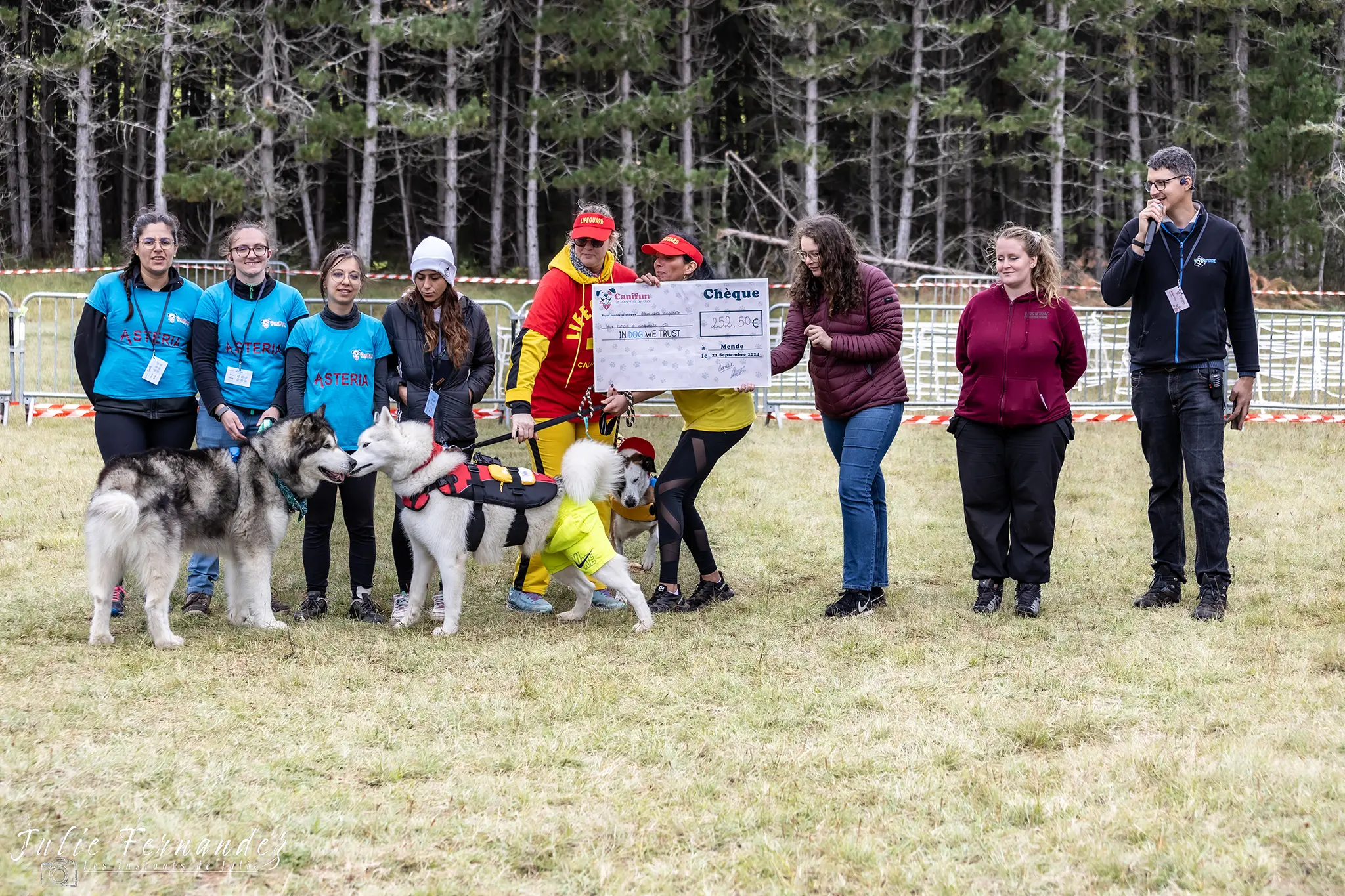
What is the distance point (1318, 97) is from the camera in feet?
79.2

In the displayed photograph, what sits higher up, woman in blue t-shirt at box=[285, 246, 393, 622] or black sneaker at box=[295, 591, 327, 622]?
woman in blue t-shirt at box=[285, 246, 393, 622]

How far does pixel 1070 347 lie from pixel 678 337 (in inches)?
76.6

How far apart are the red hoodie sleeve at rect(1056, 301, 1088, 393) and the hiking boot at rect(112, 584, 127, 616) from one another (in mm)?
4800

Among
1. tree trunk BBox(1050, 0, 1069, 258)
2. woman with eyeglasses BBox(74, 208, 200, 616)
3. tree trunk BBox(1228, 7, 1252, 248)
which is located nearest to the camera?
woman with eyeglasses BBox(74, 208, 200, 616)

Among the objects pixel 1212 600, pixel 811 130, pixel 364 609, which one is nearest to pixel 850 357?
pixel 1212 600

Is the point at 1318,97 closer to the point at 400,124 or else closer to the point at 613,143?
the point at 613,143

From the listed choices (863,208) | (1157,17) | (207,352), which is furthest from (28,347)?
(1157,17)

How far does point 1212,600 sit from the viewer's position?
569cm

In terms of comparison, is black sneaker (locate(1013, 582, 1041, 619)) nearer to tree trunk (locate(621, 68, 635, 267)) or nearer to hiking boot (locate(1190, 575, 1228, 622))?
hiking boot (locate(1190, 575, 1228, 622))

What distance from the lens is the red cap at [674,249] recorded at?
232 inches

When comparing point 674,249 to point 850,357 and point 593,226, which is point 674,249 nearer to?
point 593,226

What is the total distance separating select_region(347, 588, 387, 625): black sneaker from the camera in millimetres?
5793

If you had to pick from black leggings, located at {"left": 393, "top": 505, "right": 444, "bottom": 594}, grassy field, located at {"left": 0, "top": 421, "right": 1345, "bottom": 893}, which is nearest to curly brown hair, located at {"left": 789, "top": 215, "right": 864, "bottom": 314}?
grassy field, located at {"left": 0, "top": 421, "right": 1345, "bottom": 893}

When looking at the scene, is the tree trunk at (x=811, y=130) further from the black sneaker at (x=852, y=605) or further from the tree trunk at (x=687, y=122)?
the black sneaker at (x=852, y=605)
